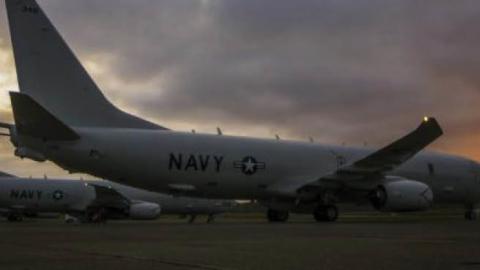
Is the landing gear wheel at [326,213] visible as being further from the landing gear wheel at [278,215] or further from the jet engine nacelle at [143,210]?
the jet engine nacelle at [143,210]

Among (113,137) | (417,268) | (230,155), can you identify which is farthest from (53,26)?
(417,268)

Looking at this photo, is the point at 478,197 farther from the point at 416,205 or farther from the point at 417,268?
the point at 417,268

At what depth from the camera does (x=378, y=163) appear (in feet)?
86.8

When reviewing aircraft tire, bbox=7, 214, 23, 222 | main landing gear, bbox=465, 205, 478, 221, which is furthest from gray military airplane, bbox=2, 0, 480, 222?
aircraft tire, bbox=7, 214, 23, 222

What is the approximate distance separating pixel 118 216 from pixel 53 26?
70.2 feet

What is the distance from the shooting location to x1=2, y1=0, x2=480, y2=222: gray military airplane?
77.6ft

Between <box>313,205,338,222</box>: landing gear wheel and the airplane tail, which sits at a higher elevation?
the airplane tail

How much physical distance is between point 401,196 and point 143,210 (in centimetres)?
2016

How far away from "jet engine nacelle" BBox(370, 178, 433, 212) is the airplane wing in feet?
1.96

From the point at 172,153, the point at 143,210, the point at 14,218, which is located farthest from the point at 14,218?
the point at 172,153

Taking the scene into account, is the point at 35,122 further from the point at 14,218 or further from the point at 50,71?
the point at 14,218

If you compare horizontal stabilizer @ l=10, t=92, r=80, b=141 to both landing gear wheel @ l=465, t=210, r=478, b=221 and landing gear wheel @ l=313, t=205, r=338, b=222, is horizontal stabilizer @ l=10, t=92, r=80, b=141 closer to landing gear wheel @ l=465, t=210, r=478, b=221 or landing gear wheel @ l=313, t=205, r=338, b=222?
landing gear wheel @ l=313, t=205, r=338, b=222

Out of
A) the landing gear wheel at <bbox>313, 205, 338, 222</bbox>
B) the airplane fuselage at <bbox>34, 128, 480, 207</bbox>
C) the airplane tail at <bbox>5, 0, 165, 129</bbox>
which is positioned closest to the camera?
the airplane tail at <bbox>5, 0, 165, 129</bbox>

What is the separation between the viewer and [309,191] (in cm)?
2777
